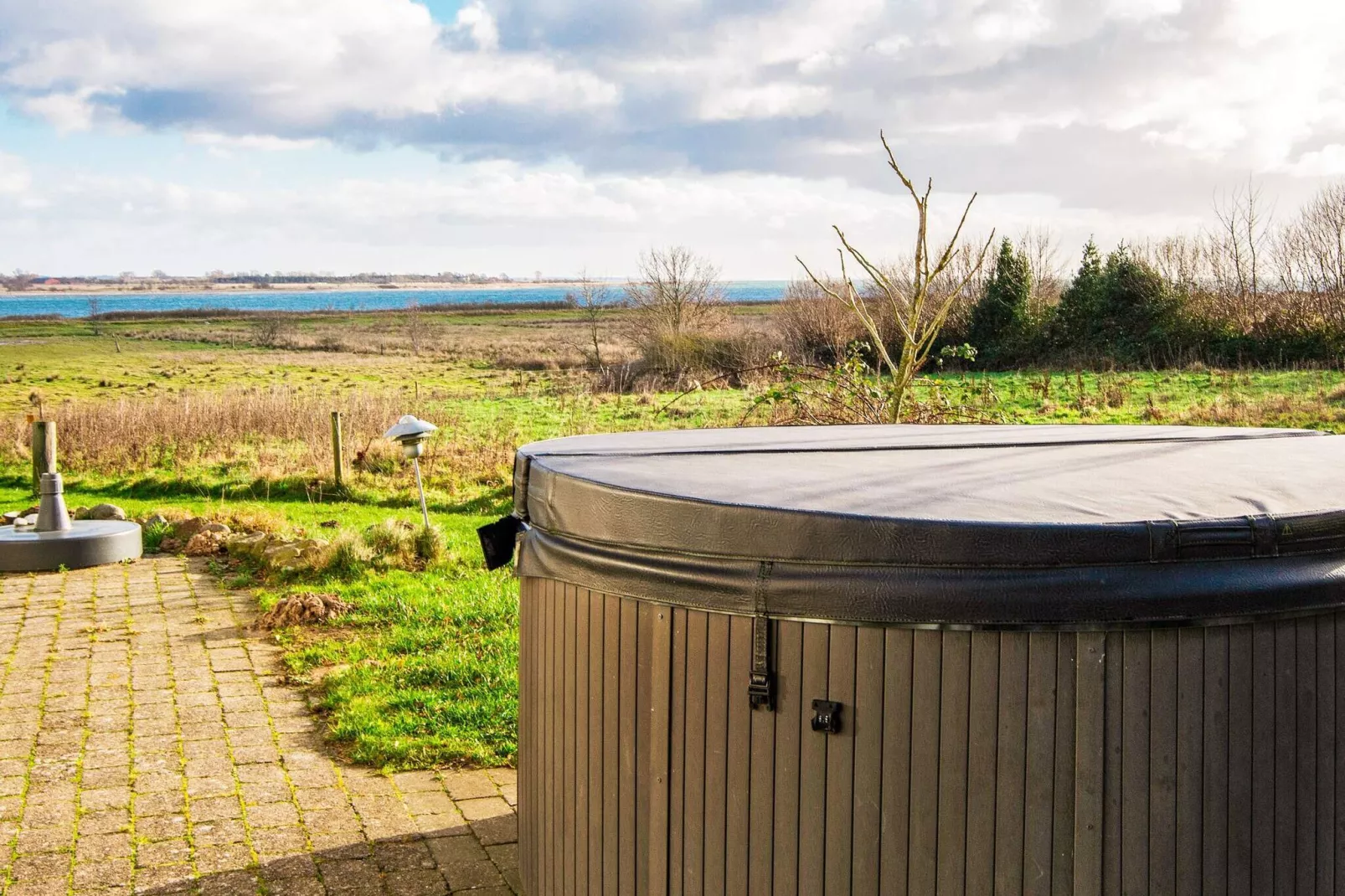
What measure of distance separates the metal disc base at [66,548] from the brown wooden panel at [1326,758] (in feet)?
26.3

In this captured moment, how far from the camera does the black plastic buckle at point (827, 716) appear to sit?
2.18 m

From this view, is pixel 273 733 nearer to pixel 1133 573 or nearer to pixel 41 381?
pixel 1133 573

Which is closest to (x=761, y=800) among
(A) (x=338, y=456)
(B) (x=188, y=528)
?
(B) (x=188, y=528)

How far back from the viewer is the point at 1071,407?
1800cm

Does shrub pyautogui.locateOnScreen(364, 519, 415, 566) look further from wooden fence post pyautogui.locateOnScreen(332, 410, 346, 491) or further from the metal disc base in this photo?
wooden fence post pyautogui.locateOnScreen(332, 410, 346, 491)

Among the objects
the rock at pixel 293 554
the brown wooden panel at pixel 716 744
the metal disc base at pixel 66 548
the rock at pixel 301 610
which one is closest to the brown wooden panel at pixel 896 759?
the brown wooden panel at pixel 716 744

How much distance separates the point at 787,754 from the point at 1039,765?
463 mm

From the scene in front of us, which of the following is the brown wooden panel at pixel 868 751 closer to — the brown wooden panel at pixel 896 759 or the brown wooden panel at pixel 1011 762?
the brown wooden panel at pixel 896 759

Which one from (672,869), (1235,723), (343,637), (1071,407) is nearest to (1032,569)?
(1235,723)

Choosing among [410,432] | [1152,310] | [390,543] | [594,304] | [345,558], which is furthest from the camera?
[594,304]

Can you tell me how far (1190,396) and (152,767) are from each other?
1760 cm

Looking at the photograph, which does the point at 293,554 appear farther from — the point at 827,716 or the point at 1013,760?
the point at 1013,760

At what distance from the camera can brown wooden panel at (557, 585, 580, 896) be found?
273 centimetres

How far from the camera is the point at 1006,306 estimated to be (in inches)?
1118
